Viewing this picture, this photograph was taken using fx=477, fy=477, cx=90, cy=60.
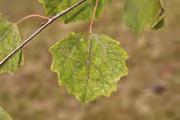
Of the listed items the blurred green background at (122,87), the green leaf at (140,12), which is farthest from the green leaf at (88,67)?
the blurred green background at (122,87)

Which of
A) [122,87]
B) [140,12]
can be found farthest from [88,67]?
[122,87]

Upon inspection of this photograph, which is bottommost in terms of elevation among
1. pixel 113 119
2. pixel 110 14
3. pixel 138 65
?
pixel 113 119

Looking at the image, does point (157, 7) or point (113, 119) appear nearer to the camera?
point (157, 7)

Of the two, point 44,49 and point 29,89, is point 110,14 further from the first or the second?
point 29,89

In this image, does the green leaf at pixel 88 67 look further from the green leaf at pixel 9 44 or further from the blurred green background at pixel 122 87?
the blurred green background at pixel 122 87

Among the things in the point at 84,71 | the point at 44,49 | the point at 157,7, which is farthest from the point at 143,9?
the point at 44,49

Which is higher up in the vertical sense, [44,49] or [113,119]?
[44,49]

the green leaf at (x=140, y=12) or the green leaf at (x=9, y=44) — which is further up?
the green leaf at (x=140, y=12)
